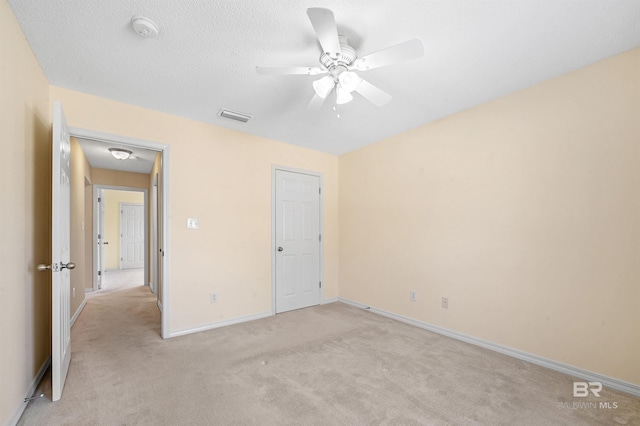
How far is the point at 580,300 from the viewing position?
2.29m

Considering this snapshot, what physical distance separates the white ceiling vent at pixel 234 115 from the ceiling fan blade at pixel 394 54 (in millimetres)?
1751

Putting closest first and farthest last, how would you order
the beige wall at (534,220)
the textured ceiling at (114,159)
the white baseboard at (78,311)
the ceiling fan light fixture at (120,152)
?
the beige wall at (534,220) → the white baseboard at (78,311) → the textured ceiling at (114,159) → the ceiling fan light fixture at (120,152)

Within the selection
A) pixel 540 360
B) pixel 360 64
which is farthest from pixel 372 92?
pixel 540 360

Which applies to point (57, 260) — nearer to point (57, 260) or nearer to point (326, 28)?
point (57, 260)

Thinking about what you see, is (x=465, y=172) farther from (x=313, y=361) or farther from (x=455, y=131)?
(x=313, y=361)

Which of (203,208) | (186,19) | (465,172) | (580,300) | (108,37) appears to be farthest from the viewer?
(203,208)

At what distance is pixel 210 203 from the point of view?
3.46 metres

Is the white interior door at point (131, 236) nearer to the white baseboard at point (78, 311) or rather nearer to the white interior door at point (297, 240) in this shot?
the white baseboard at point (78, 311)

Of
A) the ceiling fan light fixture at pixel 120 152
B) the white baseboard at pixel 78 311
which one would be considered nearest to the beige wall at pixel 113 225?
the white baseboard at pixel 78 311

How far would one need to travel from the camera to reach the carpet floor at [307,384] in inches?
71.4

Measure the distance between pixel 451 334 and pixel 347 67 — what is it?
2.89 m

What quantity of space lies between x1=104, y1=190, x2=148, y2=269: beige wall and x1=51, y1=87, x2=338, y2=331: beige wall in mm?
6627

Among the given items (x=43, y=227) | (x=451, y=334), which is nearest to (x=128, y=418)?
(x=43, y=227)

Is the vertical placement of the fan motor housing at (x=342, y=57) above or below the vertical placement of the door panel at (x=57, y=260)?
above
